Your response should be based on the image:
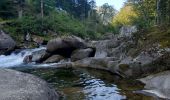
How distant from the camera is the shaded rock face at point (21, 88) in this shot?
33.4 ft

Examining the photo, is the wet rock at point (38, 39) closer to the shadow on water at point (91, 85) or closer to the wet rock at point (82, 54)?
the wet rock at point (82, 54)

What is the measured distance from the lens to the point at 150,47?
17.9 metres

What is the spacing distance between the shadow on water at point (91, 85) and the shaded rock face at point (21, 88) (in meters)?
1.72

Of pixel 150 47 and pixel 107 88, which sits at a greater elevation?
pixel 150 47

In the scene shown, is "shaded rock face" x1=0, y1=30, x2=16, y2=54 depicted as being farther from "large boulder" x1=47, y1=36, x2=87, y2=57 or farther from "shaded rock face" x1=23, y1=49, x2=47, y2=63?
"large boulder" x1=47, y1=36, x2=87, y2=57

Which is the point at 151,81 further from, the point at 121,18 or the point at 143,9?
the point at 121,18

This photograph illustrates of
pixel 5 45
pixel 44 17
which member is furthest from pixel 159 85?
pixel 44 17

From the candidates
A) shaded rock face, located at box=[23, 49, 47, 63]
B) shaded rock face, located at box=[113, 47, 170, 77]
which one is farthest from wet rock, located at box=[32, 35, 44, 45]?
shaded rock face, located at box=[113, 47, 170, 77]

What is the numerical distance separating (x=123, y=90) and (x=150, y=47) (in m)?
4.09

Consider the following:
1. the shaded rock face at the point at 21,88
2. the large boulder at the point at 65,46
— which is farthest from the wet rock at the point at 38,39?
the shaded rock face at the point at 21,88

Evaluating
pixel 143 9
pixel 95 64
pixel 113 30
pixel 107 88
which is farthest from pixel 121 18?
pixel 107 88

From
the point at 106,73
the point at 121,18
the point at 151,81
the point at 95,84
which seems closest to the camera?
the point at 151,81

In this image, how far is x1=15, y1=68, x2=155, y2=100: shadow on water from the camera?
1366cm

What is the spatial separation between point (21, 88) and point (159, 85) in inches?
231
